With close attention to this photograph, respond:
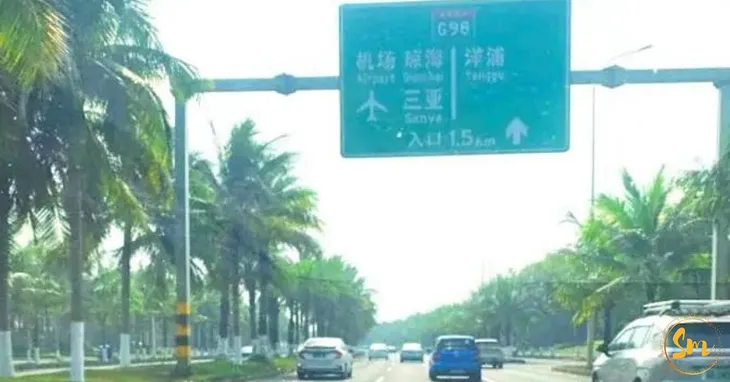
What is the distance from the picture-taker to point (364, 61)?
717 inches

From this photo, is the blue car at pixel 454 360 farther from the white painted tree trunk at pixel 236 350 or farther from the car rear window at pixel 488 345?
the car rear window at pixel 488 345

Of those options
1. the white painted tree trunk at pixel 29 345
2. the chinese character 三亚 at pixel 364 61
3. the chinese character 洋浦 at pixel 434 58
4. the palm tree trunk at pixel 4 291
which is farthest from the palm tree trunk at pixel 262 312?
the chinese character 洋浦 at pixel 434 58

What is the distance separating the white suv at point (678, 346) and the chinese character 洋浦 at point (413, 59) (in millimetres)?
6163

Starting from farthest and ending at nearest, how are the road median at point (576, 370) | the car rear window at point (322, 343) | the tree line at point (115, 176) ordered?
the road median at point (576, 370) → the car rear window at point (322, 343) → the tree line at point (115, 176)

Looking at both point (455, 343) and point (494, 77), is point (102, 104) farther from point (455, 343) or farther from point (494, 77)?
point (455, 343)

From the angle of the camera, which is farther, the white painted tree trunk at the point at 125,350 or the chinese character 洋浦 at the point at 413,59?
the white painted tree trunk at the point at 125,350

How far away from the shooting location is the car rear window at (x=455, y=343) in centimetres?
3256

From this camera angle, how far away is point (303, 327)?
274 feet

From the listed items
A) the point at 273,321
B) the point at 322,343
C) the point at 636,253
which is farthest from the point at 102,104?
the point at 273,321

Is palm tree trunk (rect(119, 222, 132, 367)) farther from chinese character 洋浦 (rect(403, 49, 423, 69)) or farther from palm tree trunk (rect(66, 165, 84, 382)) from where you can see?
chinese character 洋浦 (rect(403, 49, 423, 69))

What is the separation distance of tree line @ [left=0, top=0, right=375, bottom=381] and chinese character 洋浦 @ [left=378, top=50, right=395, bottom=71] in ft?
13.7

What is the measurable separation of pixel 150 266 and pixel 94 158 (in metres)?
14.5

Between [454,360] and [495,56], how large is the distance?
16389mm

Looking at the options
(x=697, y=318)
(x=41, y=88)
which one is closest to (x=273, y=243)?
(x=41, y=88)
